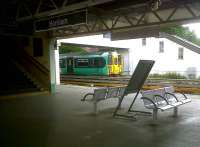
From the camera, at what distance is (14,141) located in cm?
625

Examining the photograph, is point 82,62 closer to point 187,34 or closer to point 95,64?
point 95,64

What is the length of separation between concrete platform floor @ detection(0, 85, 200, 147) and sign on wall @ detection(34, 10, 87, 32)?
2.71 meters

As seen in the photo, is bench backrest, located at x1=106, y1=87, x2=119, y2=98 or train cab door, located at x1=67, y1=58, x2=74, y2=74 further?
train cab door, located at x1=67, y1=58, x2=74, y2=74

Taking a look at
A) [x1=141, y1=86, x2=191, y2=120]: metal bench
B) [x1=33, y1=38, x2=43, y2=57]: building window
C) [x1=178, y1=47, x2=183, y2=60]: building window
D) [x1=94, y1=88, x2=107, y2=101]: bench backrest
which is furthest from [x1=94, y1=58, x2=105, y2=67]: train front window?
[x1=141, y1=86, x2=191, y2=120]: metal bench

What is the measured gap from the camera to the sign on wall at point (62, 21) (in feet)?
29.7

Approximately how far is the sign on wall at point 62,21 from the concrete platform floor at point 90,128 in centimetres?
271

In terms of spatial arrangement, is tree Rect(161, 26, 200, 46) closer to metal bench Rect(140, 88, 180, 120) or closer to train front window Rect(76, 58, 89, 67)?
train front window Rect(76, 58, 89, 67)

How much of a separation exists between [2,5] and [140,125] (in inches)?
285

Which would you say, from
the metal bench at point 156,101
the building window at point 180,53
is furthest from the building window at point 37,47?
the building window at point 180,53

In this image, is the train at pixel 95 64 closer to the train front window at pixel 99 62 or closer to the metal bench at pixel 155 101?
the train front window at pixel 99 62

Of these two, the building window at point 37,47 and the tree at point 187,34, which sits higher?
the tree at point 187,34

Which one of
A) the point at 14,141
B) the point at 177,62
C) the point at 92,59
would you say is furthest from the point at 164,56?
the point at 14,141

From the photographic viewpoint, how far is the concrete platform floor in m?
6.04

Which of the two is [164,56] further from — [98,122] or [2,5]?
[98,122]
